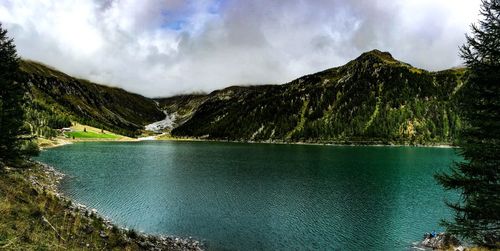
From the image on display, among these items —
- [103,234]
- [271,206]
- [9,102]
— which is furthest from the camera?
[271,206]

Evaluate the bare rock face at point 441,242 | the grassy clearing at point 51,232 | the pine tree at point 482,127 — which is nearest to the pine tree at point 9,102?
the grassy clearing at point 51,232

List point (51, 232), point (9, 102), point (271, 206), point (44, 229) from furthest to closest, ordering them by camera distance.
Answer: point (271, 206) → point (9, 102) → point (44, 229) → point (51, 232)

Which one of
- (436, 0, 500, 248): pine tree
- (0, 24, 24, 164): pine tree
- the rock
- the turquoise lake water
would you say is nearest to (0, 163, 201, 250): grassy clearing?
the rock

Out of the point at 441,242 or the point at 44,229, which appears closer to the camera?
the point at 44,229

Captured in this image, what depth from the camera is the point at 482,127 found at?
25812 mm

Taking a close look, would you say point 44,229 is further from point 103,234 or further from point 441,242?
point 441,242

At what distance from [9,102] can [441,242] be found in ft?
172

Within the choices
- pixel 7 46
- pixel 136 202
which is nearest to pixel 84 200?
pixel 136 202

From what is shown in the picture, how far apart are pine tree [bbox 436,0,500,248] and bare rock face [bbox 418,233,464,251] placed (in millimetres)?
15638

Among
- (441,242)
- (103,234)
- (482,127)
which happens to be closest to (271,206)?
(441,242)

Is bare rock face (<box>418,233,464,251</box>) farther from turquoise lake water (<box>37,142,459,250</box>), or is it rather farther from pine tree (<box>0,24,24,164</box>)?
pine tree (<box>0,24,24,164</box>)

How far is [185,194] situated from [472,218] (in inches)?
2163

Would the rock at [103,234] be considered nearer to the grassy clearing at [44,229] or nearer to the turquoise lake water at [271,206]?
the grassy clearing at [44,229]

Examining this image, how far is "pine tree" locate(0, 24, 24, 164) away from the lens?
→ 40531 mm
